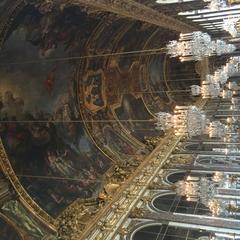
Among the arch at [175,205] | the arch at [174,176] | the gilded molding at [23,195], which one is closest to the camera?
the arch at [175,205]

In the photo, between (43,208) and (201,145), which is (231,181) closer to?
(201,145)

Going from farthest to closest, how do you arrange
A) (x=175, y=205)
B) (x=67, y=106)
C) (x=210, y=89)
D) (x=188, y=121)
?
(x=67, y=106), (x=210, y=89), (x=175, y=205), (x=188, y=121)

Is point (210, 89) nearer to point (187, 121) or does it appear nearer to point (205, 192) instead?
point (187, 121)

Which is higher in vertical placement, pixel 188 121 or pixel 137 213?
pixel 188 121

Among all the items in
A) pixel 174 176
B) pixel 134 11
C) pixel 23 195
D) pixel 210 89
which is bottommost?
pixel 174 176

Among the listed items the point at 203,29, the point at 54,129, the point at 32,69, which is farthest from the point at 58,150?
the point at 203,29

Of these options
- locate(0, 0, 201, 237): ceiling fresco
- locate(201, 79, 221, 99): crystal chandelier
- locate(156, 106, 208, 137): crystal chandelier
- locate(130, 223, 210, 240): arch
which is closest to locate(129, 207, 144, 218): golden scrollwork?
locate(130, 223, 210, 240): arch

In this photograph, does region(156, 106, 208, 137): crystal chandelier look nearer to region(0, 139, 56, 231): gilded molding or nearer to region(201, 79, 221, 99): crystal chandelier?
region(201, 79, 221, 99): crystal chandelier

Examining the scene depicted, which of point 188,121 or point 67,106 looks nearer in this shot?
point 188,121

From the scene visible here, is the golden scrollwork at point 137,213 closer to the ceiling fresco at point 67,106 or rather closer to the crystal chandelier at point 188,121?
the ceiling fresco at point 67,106

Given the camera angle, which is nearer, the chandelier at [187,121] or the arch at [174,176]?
the chandelier at [187,121]

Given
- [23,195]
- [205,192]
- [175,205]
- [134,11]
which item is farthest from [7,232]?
[134,11]

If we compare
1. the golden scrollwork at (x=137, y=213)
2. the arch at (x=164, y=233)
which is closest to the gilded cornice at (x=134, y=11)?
the golden scrollwork at (x=137, y=213)

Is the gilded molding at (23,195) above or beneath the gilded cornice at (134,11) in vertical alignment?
beneath
